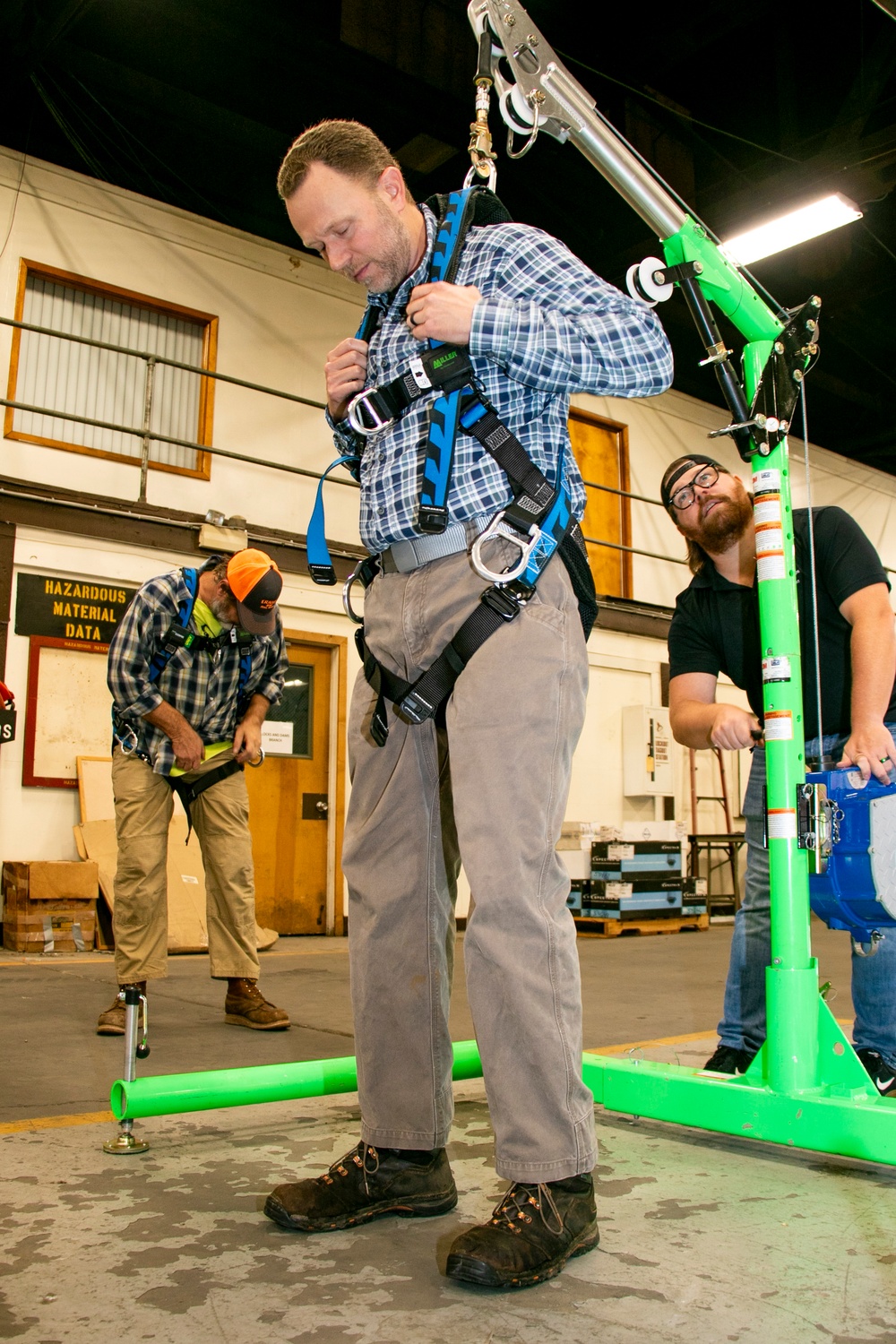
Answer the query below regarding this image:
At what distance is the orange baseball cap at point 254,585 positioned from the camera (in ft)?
11.8

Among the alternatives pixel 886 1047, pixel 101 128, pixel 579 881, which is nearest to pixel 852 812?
pixel 886 1047

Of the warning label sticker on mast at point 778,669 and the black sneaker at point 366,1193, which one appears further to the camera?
the warning label sticker on mast at point 778,669

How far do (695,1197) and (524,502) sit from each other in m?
1.26

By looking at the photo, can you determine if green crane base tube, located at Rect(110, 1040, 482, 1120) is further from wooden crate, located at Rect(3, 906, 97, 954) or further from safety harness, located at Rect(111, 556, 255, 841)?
wooden crate, located at Rect(3, 906, 97, 954)

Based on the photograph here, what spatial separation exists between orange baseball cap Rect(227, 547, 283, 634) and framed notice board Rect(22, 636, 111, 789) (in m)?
4.39

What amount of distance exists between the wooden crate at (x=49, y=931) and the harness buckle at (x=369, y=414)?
5.88 meters

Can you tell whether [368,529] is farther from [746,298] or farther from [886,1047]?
[886,1047]

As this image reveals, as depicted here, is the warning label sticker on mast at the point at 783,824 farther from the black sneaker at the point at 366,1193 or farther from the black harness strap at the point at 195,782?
the black harness strap at the point at 195,782

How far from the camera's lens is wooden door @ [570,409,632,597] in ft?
38.0

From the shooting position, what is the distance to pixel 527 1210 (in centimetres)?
147

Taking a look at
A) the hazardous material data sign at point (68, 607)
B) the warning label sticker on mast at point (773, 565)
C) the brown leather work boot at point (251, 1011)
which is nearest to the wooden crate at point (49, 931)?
the hazardous material data sign at point (68, 607)

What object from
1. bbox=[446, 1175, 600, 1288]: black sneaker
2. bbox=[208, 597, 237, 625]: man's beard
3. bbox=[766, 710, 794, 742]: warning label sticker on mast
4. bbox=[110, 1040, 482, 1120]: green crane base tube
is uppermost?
bbox=[208, 597, 237, 625]: man's beard

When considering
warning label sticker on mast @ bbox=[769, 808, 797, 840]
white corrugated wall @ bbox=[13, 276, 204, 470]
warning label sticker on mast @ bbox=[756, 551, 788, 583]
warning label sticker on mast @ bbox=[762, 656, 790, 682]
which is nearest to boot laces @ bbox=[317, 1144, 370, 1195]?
warning label sticker on mast @ bbox=[769, 808, 797, 840]

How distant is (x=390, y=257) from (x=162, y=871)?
259cm
